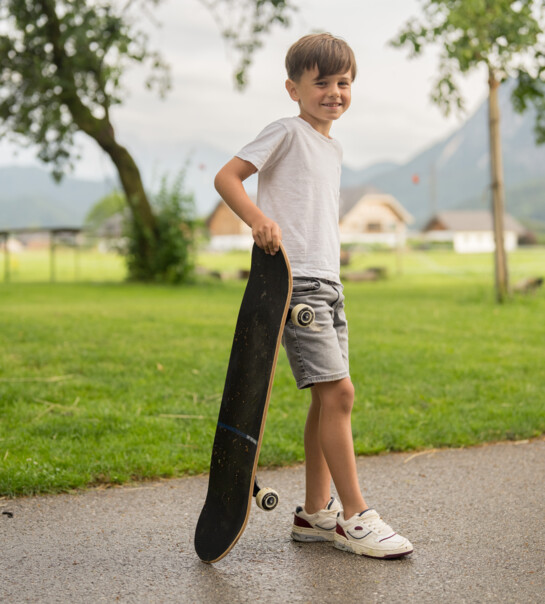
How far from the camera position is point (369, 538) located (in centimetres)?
281

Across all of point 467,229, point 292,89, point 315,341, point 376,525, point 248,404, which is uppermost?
point 467,229

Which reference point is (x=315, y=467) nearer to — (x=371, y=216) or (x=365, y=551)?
(x=365, y=551)

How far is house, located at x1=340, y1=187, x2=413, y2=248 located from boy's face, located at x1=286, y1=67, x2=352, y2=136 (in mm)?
68881

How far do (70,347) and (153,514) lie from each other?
4056 mm

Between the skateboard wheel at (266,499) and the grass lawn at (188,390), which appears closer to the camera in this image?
the skateboard wheel at (266,499)

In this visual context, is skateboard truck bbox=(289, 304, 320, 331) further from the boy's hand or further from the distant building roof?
the distant building roof

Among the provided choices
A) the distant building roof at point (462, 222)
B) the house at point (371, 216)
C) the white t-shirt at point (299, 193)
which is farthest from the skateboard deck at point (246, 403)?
the distant building roof at point (462, 222)

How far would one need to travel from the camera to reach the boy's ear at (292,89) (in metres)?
2.96

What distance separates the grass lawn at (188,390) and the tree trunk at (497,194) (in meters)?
1.99

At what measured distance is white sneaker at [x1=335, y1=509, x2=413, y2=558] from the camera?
9.12ft

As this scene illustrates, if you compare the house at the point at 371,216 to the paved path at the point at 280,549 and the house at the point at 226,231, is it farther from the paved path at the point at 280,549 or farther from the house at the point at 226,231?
the paved path at the point at 280,549

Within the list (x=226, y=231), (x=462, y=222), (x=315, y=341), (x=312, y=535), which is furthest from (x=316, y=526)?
(x=462, y=222)

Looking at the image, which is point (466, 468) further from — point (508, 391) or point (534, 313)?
point (534, 313)

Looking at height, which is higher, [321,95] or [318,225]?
[321,95]
